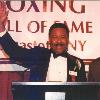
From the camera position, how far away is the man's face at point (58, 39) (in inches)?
72.8

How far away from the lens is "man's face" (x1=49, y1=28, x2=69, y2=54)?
6.06 ft

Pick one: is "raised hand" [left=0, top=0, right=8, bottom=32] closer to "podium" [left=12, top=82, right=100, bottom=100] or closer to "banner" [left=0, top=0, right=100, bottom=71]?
"banner" [left=0, top=0, right=100, bottom=71]

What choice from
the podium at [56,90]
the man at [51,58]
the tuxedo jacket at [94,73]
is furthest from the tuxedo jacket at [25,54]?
the podium at [56,90]

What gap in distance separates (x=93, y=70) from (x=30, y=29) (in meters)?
0.63

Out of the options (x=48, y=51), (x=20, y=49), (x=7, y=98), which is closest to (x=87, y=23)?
(x=48, y=51)

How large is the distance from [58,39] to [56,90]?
3.07ft

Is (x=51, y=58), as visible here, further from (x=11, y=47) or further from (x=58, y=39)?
(x=11, y=47)

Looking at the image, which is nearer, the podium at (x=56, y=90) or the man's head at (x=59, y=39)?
the podium at (x=56, y=90)

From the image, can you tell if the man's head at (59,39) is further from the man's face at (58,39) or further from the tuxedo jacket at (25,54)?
the tuxedo jacket at (25,54)

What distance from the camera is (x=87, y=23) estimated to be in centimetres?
229

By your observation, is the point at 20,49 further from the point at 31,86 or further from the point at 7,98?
the point at 31,86

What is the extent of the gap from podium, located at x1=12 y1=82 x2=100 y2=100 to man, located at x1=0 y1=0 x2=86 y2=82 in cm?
70

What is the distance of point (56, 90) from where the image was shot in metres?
0.94

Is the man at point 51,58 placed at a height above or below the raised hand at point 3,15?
below
